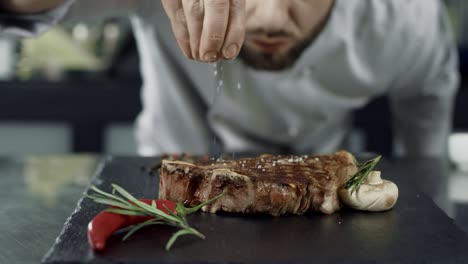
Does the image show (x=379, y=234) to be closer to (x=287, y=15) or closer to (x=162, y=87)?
(x=287, y=15)

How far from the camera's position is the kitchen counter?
62.7 inches

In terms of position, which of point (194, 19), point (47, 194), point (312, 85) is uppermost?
point (194, 19)

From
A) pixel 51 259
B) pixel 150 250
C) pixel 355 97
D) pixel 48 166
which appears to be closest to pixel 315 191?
pixel 150 250

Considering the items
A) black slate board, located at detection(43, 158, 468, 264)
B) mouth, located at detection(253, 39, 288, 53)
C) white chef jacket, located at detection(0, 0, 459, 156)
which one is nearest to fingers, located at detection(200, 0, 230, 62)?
black slate board, located at detection(43, 158, 468, 264)

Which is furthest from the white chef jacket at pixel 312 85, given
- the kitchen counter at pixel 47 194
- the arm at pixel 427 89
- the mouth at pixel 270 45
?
the kitchen counter at pixel 47 194

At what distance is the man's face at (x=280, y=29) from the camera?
87.2 inches

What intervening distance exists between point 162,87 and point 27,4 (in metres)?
0.97

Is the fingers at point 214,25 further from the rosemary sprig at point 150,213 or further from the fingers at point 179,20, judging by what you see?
the rosemary sprig at point 150,213

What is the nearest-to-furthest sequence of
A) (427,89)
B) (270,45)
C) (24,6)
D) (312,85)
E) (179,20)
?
(179,20) → (270,45) → (24,6) → (312,85) → (427,89)

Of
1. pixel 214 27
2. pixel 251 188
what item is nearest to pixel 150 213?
pixel 251 188

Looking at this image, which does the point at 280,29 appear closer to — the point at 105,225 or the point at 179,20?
the point at 179,20

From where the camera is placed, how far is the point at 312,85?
10.1 feet

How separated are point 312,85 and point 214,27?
1.52 meters

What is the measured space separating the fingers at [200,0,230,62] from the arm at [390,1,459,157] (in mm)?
1632
